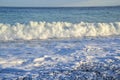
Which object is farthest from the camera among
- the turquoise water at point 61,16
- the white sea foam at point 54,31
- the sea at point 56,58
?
the turquoise water at point 61,16

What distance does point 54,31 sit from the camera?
16.1m

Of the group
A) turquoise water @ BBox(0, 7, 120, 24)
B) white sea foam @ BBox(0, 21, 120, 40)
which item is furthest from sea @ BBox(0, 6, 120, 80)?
turquoise water @ BBox(0, 7, 120, 24)

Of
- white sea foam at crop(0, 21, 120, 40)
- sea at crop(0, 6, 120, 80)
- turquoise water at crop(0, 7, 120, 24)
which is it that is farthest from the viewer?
turquoise water at crop(0, 7, 120, 24)

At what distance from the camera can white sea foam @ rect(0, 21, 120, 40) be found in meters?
15.0

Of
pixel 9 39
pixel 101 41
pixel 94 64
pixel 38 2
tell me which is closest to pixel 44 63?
pixel 94 64

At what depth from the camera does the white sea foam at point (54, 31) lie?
15008mm

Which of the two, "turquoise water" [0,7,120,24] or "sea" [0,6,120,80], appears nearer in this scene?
"sea" [0,6,120,80]

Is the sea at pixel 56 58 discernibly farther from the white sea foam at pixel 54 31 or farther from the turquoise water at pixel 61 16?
the turquoise water at pixel 61 16

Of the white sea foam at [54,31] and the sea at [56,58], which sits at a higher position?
the white sea foam at [54,31]

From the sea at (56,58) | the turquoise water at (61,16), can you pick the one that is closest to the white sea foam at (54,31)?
the sea at (56,58)

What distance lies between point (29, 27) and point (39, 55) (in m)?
6.61

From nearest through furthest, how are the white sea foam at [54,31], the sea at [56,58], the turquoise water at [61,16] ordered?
the sea at [56,58]
the white sea foam at [54,31]
the turquoise water at [61,16]

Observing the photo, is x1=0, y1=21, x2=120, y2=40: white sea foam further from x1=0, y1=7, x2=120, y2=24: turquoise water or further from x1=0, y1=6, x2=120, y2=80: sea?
x1=0, y1=7, x2=120, y2=24: turquoise water

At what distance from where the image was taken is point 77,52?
34.9 ft
